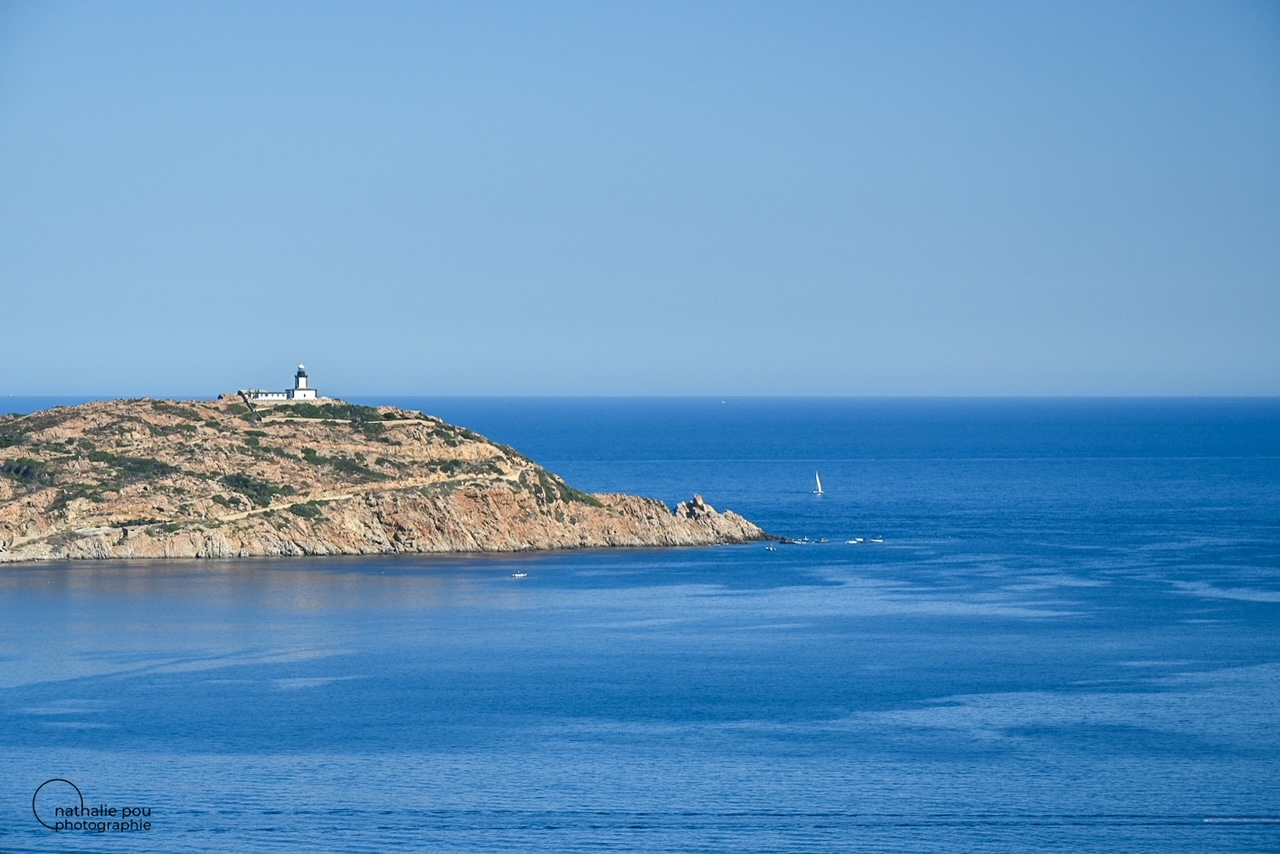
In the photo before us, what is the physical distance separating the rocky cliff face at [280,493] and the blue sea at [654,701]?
10.0 feet

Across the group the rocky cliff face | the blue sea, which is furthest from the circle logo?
the rocky cliff face

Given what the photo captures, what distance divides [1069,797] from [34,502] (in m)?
76.4

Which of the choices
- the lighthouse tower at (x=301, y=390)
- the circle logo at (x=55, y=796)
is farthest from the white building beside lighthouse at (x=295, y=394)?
the circle logo at (x=55, y=796)

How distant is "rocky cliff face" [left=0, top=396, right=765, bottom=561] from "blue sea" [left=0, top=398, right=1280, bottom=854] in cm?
306

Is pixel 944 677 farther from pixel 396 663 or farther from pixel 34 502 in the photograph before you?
pixel 34 502

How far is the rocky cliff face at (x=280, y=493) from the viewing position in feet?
365

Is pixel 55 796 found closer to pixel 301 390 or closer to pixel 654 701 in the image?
pixel 654 701

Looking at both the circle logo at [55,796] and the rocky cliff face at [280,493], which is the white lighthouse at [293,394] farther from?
the circle logo at [55,796]

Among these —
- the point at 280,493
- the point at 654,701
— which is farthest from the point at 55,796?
Result: the point at 280,493

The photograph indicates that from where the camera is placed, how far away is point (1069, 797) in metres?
54.4

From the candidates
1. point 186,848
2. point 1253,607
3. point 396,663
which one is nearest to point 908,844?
point 186,848

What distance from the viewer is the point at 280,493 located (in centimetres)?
11562

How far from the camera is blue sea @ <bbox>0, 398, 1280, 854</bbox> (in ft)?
171

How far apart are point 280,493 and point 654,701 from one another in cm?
5298
